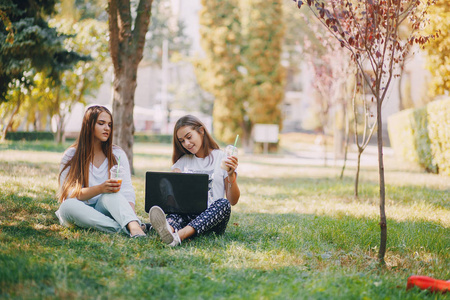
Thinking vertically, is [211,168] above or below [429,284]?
above

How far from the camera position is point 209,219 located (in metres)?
3.57

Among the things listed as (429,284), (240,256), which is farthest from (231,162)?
(429,284)

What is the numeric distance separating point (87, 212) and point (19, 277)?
131cm

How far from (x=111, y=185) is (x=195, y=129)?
877mm

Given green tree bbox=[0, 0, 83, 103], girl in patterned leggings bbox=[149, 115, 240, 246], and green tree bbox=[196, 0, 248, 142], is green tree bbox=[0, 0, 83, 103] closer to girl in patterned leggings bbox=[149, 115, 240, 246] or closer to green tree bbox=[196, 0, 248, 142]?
girl in patterned leggings bbox=[149, 115, 240, 246]

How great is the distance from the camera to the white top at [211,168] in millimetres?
3906

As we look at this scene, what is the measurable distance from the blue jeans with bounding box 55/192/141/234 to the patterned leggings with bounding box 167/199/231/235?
0.33 m

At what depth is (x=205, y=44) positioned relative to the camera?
19.1 m

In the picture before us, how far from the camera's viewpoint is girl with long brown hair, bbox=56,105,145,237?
364 centimetres

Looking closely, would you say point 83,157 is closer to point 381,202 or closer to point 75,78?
point 381,202

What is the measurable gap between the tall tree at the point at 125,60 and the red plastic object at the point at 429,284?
5915mm

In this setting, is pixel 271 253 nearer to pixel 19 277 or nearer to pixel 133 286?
pixel 133 286

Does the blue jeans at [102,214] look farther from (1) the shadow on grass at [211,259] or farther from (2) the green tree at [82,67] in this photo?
(2) the green tree at [82,67]

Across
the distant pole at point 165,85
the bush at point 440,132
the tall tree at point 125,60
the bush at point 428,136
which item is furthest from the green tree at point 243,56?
the distant pole at point 165,85
